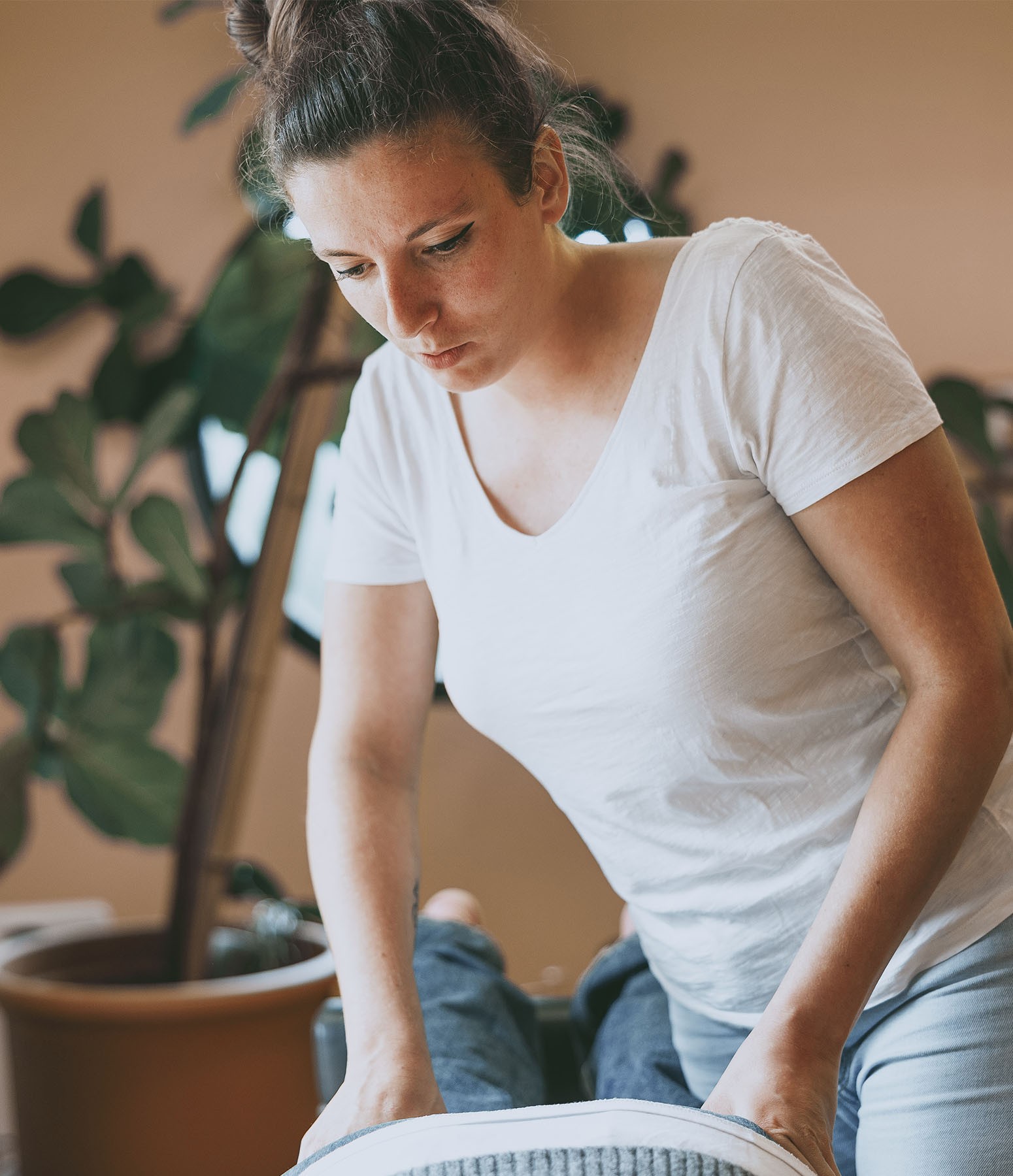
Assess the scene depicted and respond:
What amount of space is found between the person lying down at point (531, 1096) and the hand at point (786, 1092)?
0.17ft

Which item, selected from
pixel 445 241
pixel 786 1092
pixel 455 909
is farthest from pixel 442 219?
pixel 455 909

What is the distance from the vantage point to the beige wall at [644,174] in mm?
2283

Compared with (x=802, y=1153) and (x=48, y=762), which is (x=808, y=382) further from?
(x=48, y=762)

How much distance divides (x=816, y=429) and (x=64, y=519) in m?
1.32

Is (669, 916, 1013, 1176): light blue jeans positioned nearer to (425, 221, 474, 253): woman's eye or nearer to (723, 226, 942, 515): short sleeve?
(723, 226, 942, 515): short sleeve

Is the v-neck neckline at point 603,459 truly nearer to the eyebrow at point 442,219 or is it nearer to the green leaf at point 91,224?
Answer: the eyebrow at point 442,219

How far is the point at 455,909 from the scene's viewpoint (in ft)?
4.51

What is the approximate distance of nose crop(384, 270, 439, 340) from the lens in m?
0.82

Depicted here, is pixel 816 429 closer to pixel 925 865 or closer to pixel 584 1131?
pixel 925 865

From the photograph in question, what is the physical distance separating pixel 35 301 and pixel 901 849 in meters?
1.92

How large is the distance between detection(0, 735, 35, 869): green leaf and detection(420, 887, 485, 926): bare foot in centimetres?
63

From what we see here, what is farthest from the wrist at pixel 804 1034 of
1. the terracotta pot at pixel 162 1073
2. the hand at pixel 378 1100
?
the terracotta pot at pixel 162 1073

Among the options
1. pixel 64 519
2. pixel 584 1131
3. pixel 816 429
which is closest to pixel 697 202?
pixel 64 519

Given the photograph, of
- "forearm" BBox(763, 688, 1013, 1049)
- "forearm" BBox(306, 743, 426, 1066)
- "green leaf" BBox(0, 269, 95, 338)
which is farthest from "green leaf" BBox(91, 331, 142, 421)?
"forearm" BBox(763, 688, 1013, 1049)
